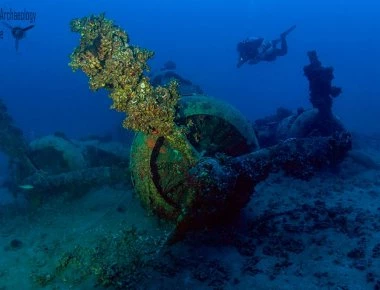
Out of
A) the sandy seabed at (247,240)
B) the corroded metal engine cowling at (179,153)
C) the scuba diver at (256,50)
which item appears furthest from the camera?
the scuba diver at (256,50)

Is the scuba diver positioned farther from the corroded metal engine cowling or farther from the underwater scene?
the corroded metal engine cowling

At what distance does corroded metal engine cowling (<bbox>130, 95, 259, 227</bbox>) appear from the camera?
5.86 m

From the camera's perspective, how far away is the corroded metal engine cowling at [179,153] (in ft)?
19.2

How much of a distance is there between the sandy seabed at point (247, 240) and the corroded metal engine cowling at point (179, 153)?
24.8 inches

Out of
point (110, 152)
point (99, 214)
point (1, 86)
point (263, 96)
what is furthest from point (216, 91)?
point (99, 214)

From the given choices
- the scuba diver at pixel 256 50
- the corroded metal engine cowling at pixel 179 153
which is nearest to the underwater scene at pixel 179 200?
the corroded metal engine cowling at pixel 179 153

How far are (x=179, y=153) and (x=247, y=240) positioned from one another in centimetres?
173

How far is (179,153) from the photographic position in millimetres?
5777

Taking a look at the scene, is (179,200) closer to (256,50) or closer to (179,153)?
(179,153)

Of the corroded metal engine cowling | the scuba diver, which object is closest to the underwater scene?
the corroded metal engine cowling

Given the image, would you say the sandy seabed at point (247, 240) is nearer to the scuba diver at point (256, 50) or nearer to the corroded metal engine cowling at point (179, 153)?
the corroded metal engine cowling at point (179, 153)

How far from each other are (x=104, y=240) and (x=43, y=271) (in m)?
1.04

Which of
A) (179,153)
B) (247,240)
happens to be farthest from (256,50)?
(247,240)

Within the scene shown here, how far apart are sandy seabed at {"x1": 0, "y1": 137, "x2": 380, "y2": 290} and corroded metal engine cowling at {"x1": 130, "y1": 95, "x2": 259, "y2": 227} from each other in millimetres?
630
